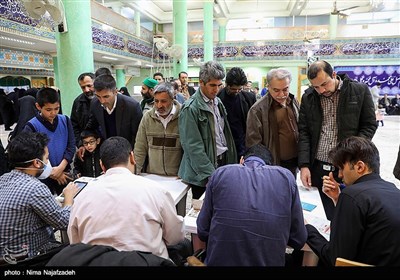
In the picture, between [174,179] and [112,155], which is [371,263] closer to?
[112,155]

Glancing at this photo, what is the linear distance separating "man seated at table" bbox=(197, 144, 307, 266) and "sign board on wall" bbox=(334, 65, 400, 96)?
14.9 metres

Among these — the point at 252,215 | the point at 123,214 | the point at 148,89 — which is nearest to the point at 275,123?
the point at 252,215

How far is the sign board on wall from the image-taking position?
46.9 feet

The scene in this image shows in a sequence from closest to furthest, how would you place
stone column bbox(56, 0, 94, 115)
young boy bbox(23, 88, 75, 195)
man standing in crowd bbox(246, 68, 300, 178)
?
man standing in crowd bbox(246, 68, 300, 178) < young boy bbox(23, 88, 75, 195) < stone column bbox(56, 0, 94, 115)

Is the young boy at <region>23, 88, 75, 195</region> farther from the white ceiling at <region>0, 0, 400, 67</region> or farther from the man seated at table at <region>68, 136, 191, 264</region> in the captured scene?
the white ceiling at <region>0, 0, 400, 67</region>

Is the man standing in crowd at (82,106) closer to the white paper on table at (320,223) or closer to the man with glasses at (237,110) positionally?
the man with glasses at (237,110)

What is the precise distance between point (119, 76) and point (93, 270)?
14758 millimetres

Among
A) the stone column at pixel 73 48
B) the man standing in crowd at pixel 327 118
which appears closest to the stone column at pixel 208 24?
the stone column at pixel 73 48

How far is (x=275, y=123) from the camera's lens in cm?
236

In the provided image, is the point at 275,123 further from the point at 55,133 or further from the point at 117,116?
the point at 55,133

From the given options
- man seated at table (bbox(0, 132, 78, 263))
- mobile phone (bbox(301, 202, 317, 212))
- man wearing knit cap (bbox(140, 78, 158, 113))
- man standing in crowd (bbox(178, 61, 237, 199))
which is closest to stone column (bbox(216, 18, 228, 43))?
man wearing knit cap (bbox(140, 78, 158, 113))

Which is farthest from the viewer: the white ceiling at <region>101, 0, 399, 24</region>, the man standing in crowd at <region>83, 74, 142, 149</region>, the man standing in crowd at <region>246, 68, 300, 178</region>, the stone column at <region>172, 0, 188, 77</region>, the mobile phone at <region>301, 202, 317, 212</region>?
the white ceiling at <region>101, 0, 399, 24</region>

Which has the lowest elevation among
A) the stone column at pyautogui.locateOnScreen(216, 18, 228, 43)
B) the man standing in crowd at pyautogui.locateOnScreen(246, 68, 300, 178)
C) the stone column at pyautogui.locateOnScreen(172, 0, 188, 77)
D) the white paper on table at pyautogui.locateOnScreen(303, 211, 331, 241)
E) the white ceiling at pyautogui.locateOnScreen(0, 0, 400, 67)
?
the white paper on table at pyautogui.locateOnScreen(303, 211, 331, 241)

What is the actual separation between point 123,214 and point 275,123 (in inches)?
59.6
